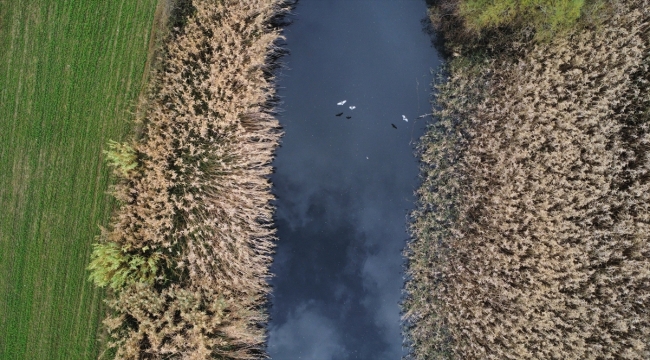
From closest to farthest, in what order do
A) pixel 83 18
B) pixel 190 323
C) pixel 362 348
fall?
1. pixel 190 323
2. pixel 83 18
3. pixel 362 348

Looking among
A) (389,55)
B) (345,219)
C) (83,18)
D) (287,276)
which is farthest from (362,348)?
(83,18)

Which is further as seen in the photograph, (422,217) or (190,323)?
(422,217)

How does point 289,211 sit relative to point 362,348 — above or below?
above

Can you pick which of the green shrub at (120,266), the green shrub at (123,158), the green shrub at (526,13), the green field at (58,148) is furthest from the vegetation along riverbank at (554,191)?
the green field at (58,148)

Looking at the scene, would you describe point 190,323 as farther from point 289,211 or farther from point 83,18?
point 83,18

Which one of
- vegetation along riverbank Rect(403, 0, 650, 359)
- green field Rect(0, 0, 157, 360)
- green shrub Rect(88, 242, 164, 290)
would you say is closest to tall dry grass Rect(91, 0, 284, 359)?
green shrub Rect(88, 242, 164, 290)

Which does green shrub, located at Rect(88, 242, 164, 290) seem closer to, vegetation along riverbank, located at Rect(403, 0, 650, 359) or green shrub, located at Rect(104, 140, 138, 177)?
green shrub, located at Rect(104, 140, 138, 177)

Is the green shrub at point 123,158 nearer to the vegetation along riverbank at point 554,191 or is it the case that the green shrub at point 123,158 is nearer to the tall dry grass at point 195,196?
the tall dry grass at point 195,196
